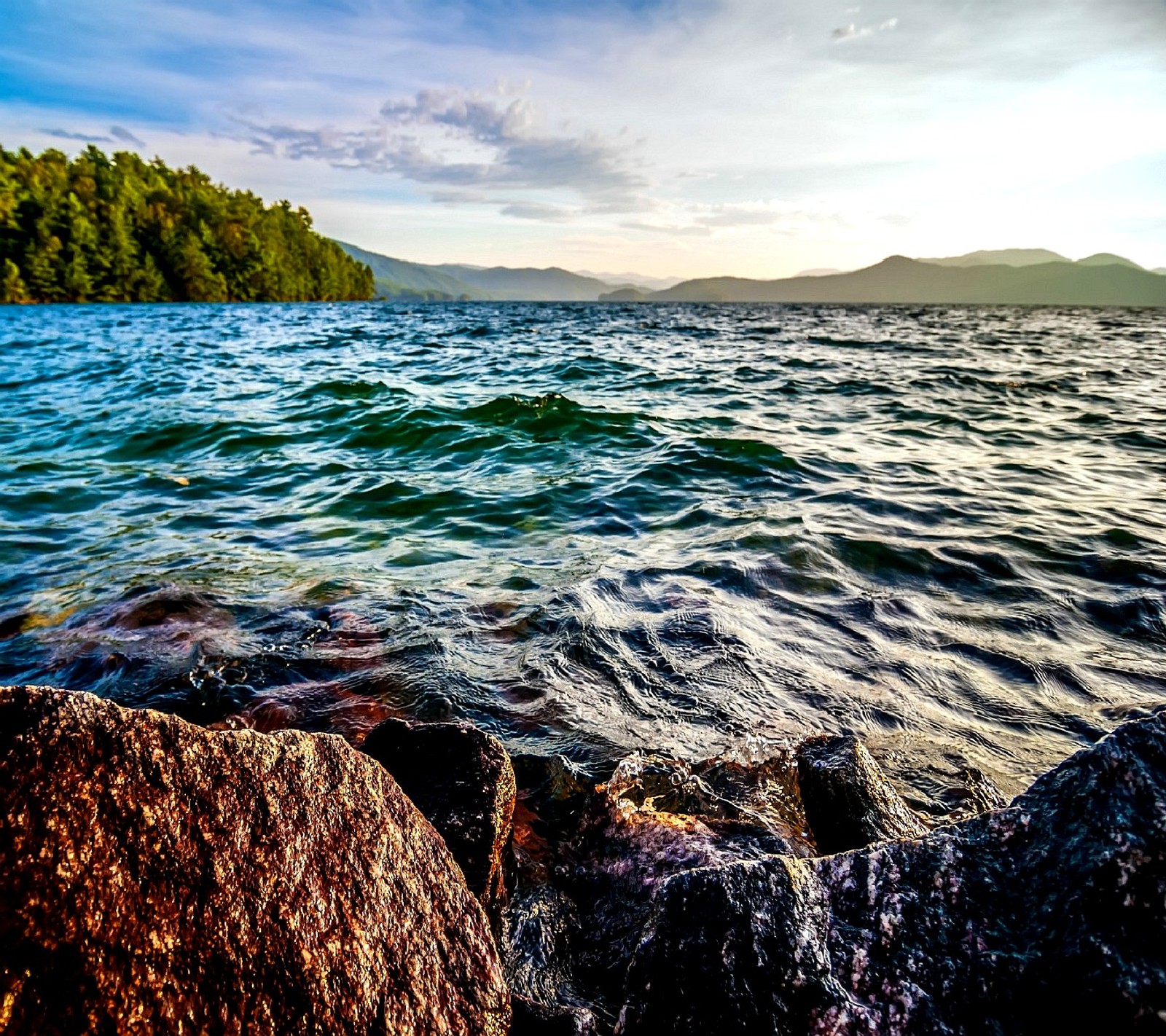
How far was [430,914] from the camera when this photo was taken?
211cm

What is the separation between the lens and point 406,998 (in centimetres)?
189

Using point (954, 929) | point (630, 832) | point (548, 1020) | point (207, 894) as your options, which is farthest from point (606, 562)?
point (207, 894)

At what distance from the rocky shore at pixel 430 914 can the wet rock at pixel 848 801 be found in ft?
3.14

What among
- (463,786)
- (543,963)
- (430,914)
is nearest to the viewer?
(430,914)

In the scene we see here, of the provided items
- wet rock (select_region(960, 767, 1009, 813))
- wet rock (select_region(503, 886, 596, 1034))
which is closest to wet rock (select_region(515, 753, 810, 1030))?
wet rock (select_region(503, 886, 596, 1034))

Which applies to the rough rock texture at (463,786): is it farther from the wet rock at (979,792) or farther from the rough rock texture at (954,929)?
the wet rock at (979,792)

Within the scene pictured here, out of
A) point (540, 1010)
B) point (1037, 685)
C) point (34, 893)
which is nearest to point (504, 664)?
point (540, 1010)

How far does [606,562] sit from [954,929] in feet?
15.5

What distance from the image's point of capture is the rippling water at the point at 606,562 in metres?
4.19

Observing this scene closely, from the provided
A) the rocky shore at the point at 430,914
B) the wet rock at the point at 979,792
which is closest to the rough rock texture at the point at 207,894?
the rocky shore at the point at 430,914

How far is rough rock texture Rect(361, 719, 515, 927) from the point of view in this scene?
259cm

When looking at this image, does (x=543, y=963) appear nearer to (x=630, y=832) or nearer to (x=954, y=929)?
(x=630, y=832)

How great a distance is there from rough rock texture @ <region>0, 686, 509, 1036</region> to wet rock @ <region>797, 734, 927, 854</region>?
162 cm

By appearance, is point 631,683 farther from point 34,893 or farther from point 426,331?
point 426,331
